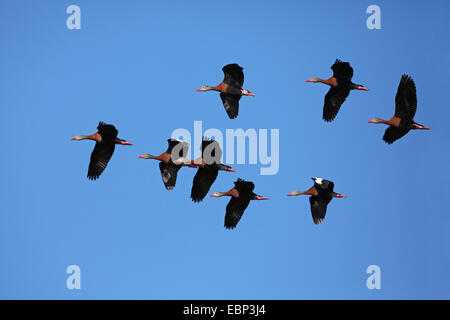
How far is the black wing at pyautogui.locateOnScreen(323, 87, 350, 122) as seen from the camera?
123 ft

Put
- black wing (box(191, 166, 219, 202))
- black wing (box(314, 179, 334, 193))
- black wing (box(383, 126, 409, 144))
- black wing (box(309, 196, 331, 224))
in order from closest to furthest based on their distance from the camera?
black wing (box(191, 166, 219, 202)) < black wing (box(314, 179, 334, 193)) < black wing (box(309, 196, 331, 224)) < black wing (box(383, 126, 409, 144))

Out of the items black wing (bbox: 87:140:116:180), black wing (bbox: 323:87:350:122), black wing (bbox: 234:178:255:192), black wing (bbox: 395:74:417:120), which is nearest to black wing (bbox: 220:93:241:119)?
black wing (bbox: 234:178:255:192)

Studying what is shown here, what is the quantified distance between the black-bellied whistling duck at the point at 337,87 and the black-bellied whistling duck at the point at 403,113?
1.79 m

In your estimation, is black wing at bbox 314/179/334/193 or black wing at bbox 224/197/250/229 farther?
black wing at bbox 224/197/250/229

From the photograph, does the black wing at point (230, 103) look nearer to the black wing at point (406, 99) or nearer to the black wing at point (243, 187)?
Answer: the black wing at point (243, 187)

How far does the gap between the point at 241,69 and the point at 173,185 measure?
5686mm

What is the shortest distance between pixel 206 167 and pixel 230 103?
10.7 ft

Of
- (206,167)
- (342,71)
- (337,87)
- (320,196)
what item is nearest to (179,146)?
(206,167)

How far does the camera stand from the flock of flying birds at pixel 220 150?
35406mm

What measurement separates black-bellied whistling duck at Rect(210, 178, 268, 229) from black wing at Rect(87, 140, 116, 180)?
16.2 feet

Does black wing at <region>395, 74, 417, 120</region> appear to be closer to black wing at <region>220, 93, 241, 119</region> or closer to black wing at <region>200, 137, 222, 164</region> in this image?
black wing at <region>220, 93, 241, 119</region>

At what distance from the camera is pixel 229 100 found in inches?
1464
